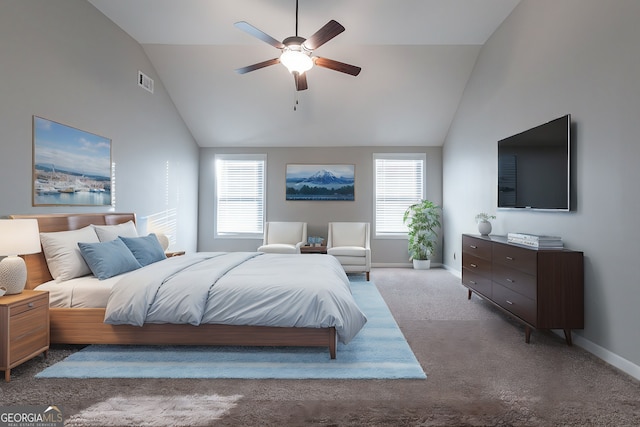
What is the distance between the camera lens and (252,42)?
5.07m

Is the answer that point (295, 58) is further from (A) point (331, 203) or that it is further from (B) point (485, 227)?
(A) point (331, 203)

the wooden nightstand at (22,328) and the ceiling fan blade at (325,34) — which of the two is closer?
the wooden nightstand at (22,328)

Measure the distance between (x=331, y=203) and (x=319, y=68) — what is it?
266 cm

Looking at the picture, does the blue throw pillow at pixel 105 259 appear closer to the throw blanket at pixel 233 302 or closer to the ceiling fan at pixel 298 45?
the throw blanket at pixel 233 302

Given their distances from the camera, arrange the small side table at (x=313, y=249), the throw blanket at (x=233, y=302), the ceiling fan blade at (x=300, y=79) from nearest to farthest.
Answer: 1. the throw blanket at (x=233, y=302)
2. the ceiling fan blade at (x=300, y=79)
3. the small side table at (x=313, y=249)

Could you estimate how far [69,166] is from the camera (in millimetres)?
3801

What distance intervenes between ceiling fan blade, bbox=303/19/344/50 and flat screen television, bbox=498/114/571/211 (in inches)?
84.9

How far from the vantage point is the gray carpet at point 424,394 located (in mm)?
2037

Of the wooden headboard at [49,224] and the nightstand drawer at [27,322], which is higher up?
the wooden headboard at [49,224]

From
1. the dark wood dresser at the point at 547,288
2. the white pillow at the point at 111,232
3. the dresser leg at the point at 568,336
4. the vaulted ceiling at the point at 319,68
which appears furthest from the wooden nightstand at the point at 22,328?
the dresser leg at the point at 568,336

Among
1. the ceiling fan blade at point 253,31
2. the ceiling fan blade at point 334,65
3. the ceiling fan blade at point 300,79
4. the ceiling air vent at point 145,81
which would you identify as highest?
the ceiling air vent at point 145,81

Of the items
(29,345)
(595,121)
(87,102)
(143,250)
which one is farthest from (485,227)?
(87,102)

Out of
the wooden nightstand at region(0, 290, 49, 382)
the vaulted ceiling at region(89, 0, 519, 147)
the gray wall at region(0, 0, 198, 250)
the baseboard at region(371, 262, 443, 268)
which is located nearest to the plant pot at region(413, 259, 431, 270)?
the baseboard at region(371, 262, 443, 268)

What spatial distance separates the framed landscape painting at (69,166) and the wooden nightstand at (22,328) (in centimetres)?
118
